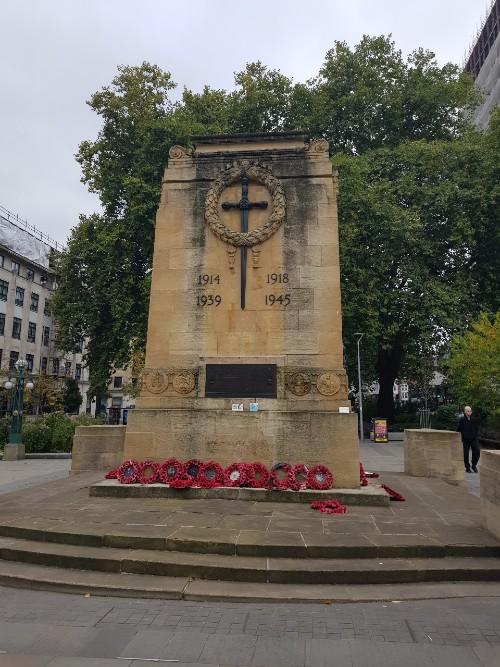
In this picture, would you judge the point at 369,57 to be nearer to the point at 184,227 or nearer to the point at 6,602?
the point at 184,227

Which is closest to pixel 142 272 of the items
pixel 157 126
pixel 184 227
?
pixel 157 126

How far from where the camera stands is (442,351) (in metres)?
30.9

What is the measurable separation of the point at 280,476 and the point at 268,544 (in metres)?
3.20

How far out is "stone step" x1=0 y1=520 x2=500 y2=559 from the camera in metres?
6.25

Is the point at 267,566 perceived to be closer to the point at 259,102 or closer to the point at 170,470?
the point at 170,470

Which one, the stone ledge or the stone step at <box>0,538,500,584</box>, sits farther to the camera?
the stone ledge

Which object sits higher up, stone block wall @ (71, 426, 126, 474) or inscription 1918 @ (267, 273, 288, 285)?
inscription 1918 @ (267, 273, 288, 285)

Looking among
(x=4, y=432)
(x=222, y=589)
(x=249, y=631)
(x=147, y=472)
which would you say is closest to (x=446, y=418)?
(x=4, y=432)

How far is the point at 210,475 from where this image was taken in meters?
9.63

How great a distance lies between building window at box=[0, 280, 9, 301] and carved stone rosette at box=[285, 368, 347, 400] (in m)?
52.7

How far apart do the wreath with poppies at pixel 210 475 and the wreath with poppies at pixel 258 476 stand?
0.54 meters

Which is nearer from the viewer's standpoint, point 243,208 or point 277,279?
point 277,279

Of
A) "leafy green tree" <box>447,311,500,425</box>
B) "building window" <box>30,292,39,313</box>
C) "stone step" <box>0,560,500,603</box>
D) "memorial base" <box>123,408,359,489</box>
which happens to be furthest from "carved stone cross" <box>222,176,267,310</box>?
"building window" <box>30,292,39,313</box>

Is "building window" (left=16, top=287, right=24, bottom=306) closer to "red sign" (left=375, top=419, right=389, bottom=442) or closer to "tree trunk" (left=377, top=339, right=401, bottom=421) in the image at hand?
"tree trunk" (left=377, top=339, right=401, bottom=421)
